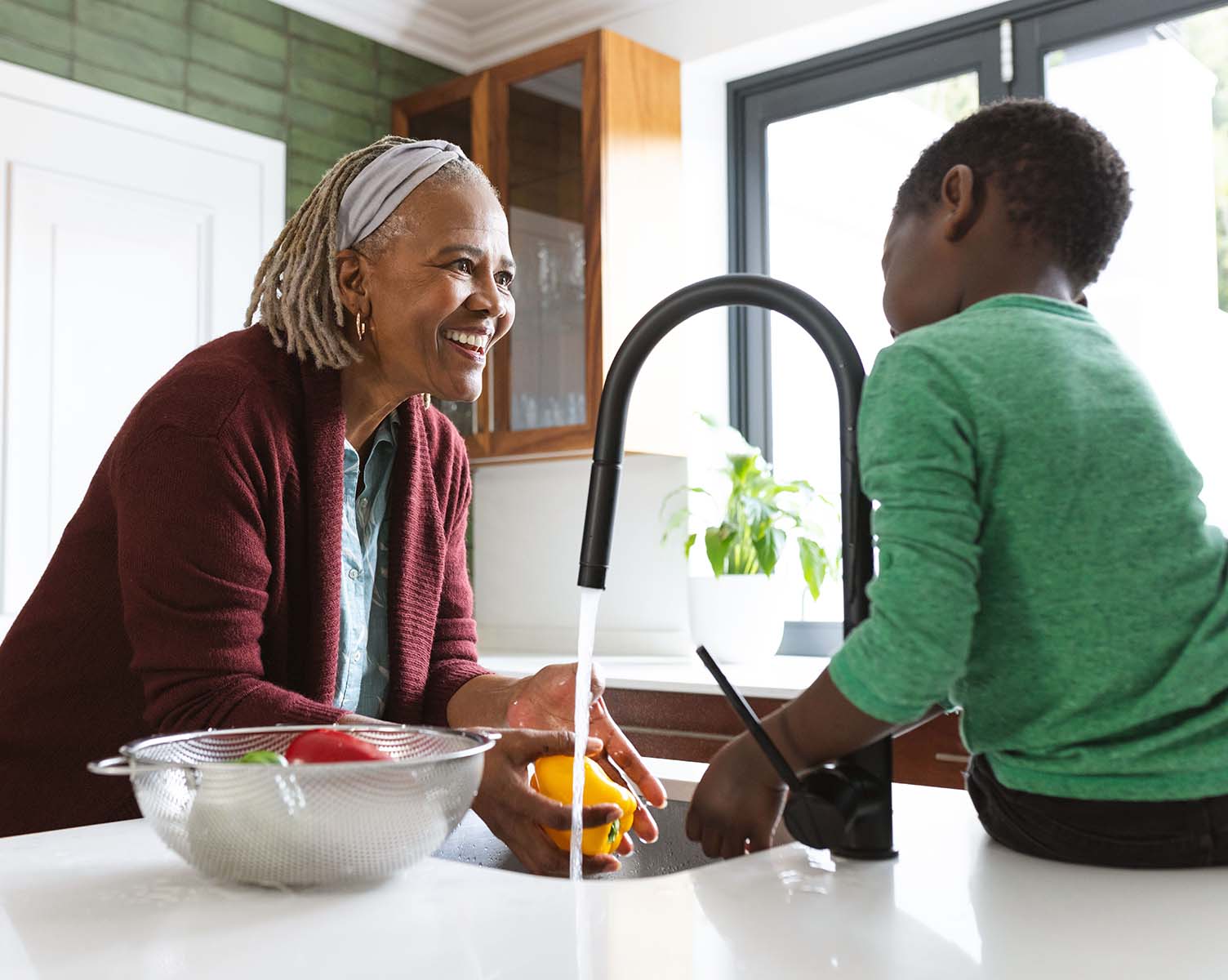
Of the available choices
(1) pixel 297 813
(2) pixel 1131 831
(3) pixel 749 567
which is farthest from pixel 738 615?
(1) pixel 297 813

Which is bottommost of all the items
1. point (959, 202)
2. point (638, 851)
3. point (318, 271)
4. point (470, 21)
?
point (638, 851)

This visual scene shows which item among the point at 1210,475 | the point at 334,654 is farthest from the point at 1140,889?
the point at 1210,475

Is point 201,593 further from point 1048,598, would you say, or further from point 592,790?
point 1048,598

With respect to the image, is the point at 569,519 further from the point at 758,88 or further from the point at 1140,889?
the point at 1140,889

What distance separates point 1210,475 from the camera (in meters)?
2.57

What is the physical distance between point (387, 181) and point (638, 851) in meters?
0.78

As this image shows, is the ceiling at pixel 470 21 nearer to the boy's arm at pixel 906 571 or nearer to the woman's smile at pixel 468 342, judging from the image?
the woman's smile at pixel 468 342

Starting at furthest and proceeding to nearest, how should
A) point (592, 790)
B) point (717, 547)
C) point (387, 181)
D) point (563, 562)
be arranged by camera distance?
point (563, 562) → point (717, 547) → point (387, 181) → point (592, 790)

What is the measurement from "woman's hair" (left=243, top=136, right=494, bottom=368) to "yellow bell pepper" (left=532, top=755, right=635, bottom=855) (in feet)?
1.84

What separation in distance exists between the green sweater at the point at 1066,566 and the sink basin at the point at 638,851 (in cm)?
39

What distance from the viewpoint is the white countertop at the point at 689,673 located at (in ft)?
7.36

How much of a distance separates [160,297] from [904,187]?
2.40 m

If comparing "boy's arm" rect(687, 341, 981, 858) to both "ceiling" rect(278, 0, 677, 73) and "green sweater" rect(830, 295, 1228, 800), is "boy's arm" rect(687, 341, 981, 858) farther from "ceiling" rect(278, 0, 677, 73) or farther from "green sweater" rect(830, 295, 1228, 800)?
"ceiling" rect(278, 0, 677, 73)

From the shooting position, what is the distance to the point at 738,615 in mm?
2668
